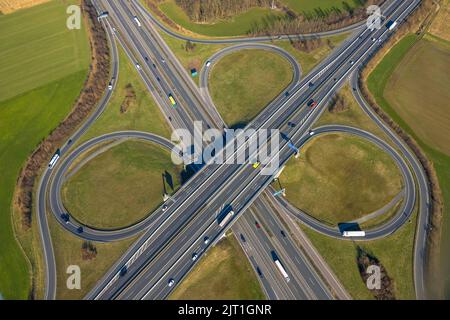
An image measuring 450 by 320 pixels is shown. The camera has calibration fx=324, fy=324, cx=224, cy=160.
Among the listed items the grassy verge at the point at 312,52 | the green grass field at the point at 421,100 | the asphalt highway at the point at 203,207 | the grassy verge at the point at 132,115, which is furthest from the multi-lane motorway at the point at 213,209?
the green grass field at the point at 421,100

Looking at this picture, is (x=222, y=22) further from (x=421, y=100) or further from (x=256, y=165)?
(x=421, y=100)

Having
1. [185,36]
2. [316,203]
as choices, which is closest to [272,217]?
[316,203]

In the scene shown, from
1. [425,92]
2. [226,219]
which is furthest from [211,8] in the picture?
[226,219]

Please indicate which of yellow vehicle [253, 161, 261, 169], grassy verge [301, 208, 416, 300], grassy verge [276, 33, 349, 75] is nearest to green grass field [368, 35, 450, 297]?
grassy verge [301, 208, 416, 300]

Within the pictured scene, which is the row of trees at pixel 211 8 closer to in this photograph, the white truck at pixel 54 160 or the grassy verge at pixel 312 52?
the grassy verge at pixel 312 52

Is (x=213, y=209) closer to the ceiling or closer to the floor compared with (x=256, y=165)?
closer to the floor

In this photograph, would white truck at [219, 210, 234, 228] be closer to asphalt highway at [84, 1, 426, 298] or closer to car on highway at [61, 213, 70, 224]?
asphalt highway at [84, 1, 426, 298]

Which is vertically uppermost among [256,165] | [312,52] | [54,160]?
[312,52]
